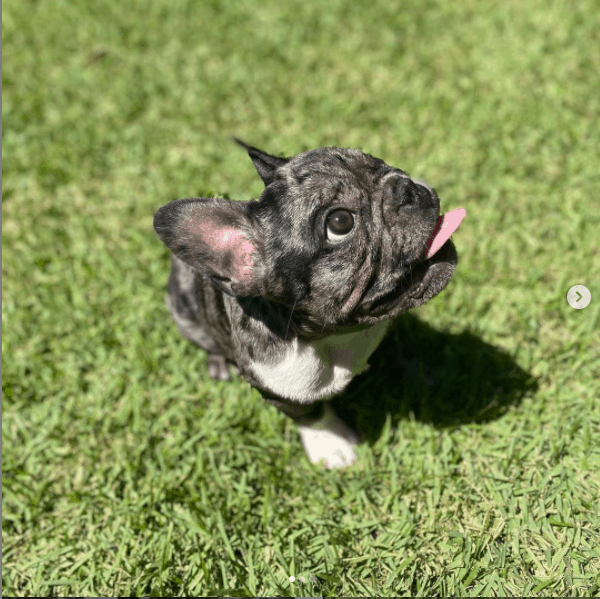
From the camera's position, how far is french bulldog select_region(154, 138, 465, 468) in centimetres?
264

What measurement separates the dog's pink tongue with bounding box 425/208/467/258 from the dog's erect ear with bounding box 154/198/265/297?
2.72 feet

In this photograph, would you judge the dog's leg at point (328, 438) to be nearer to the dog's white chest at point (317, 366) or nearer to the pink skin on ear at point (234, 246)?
the dog's white chest at point (317, 366)

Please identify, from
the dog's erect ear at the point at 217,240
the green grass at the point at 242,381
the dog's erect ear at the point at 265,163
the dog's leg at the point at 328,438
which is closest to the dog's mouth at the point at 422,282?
the dog's erect ear at the point at 217,240

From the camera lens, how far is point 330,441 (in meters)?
3.88

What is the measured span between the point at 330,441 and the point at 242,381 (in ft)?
2.89

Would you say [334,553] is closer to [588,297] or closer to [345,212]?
[345,212]

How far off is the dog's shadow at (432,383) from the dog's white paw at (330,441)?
0.17m

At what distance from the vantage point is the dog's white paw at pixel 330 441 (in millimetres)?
3846

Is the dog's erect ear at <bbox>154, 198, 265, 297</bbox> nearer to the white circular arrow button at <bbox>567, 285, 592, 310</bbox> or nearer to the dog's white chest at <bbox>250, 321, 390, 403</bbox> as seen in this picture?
the dog's white chest at <bbox>250, 321, 390, 403</bbox>

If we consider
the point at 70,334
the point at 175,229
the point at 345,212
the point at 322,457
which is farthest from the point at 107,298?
the point at 345,212

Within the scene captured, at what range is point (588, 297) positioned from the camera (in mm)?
4273

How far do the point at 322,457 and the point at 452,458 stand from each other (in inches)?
33.1

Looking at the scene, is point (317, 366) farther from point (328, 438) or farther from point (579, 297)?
point (579, 297)

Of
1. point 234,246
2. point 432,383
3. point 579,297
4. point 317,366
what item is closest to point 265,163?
point 234,246
